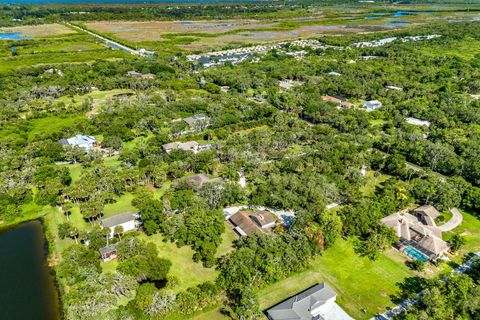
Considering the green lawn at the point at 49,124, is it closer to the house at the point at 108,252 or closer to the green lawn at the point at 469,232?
the house at the point at 108,252

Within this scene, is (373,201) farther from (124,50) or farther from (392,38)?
(392,38)

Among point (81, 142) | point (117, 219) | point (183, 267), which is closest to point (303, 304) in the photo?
point (183, 267)

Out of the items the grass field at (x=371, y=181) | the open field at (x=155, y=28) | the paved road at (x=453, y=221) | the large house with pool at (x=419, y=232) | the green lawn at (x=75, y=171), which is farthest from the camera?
the open field at (x=155, y=28)

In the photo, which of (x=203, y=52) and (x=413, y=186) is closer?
(x=413, y=186)

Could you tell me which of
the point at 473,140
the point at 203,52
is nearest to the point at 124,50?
the point at 203,52

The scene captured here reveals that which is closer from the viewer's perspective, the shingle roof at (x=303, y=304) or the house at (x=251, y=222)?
the shingle roof at (x=303, y=304)

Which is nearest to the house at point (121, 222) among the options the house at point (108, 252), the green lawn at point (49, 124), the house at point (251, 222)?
the house at point (108, 252)
